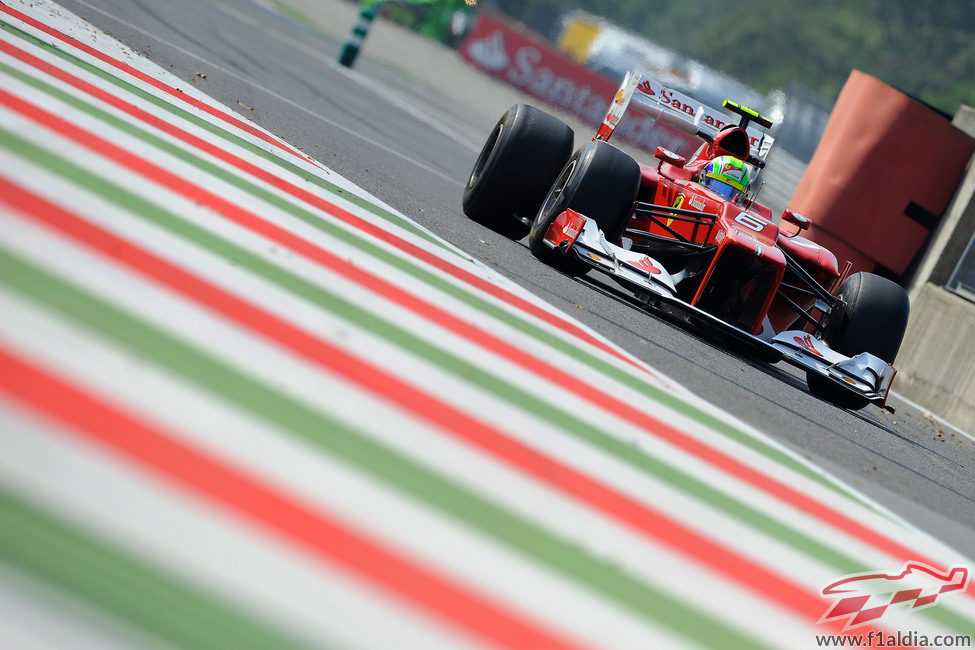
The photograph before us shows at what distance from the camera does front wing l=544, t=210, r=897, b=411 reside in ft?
27.4

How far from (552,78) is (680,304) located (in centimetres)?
2406

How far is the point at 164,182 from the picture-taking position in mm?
5703

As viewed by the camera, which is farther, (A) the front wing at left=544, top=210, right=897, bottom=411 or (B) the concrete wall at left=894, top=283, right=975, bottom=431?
(B) the concrete wall at left=894, top=283, right=975, bottom=431

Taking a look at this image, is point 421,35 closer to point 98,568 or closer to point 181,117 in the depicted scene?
point 181,117

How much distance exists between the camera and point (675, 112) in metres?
10.1

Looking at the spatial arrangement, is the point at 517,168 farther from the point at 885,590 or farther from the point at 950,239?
the point at 950,239

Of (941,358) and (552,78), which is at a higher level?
(552,78)

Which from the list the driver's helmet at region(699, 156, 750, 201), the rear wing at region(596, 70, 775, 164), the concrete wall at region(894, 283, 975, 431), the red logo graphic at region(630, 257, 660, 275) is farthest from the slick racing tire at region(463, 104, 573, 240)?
the concrete wall at region(894, 283, 975, 431)

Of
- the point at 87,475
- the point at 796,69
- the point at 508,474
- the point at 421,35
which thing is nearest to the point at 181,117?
the point at 508,474

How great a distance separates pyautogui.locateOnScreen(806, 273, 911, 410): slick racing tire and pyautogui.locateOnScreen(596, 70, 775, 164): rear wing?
142 centimetres

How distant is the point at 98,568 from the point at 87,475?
359mm

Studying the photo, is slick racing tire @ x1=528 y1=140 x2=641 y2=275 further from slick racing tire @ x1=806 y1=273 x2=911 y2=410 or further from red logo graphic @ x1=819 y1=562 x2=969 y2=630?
red logo graphic @ x1=819 y1=562 x2=969 y2=630

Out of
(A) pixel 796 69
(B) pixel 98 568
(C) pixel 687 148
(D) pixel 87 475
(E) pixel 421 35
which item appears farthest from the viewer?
(A) pixel 796 69

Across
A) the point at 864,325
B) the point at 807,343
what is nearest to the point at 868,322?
the point at 864,325
